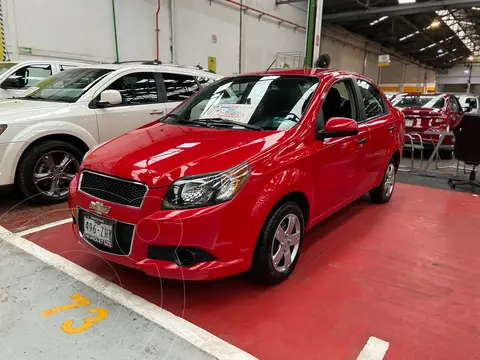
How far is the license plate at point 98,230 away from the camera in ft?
6.96

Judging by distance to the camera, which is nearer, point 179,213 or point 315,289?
point 179,213

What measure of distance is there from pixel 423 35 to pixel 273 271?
80.8 ft

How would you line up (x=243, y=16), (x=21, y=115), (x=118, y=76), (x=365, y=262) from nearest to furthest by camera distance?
1. (x=365, y=262)
2. (x=21, y=115)
3. (x=118, y=76)
4. (x=243, y=16)

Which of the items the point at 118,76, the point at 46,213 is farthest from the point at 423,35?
the point at 46,213

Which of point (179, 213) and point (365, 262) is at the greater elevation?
point (179, 213)

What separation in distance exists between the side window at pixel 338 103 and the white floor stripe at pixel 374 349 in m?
1.49

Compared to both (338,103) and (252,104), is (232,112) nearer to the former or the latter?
(252,104)

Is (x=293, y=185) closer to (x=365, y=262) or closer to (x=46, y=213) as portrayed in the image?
(x=365, y=262)

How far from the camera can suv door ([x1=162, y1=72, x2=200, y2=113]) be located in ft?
15.9

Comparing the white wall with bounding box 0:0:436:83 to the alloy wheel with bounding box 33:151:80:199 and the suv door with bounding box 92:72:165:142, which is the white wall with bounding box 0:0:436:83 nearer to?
the suv door with bounding box 92:72:165:142

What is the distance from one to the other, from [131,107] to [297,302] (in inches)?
127

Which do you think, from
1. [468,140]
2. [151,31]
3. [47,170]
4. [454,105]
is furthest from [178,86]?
[454,105]

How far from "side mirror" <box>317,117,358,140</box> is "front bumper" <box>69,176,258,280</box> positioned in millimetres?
993

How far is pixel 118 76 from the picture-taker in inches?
171
